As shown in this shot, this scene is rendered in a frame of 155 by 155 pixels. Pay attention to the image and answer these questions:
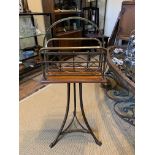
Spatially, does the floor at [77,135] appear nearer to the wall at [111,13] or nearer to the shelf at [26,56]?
the shelf at [26,56]

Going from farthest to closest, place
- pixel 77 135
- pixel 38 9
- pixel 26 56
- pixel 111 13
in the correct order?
1. pixel 111 13
2. pixel 38 9
3. pixel 26 56
4. pixel 77 135

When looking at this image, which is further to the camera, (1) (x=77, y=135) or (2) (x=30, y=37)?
(2) (x=30, y=37)

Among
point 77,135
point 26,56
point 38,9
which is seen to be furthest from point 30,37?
point 77,135

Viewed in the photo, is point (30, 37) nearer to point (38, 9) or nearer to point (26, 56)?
point (26, 56)

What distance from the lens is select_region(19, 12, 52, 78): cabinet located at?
3.17m

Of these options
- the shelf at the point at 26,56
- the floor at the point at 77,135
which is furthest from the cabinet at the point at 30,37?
the floor at the point at 77,135

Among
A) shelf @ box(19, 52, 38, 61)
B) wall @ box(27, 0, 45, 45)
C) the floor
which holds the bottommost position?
the floor

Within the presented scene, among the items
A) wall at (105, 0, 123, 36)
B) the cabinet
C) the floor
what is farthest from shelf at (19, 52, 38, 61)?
wall at (105, 0, 123, 36)

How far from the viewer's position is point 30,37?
3.37 metres

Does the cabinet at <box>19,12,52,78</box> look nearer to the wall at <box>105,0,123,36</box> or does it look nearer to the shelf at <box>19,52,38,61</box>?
the shelf at <box>19,52,38,61</box>

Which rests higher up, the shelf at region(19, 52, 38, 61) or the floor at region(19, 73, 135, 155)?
the shelf at region(19, 52, 38, 61)
